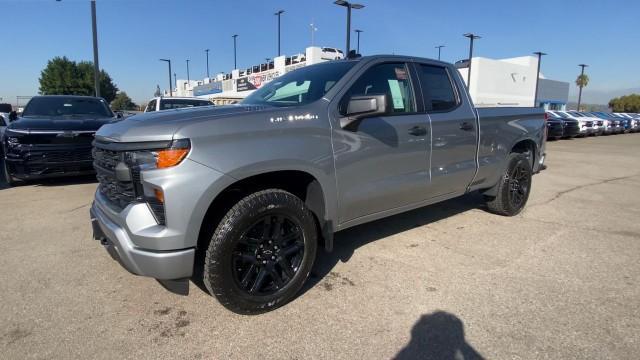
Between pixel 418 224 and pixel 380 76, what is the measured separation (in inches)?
81.8

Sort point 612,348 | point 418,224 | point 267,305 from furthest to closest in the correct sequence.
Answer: point 418,224, point 267,305, point 612,348

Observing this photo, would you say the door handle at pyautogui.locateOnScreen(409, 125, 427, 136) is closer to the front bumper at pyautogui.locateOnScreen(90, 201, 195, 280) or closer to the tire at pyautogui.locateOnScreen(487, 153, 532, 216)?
the tire at pyautogui.locateOnScreen(487, 153, 532, 216)

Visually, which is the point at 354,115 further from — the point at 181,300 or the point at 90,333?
the point at 90,333

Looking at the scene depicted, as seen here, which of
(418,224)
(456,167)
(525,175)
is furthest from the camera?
(525,175)

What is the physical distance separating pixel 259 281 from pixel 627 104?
90.7 metres

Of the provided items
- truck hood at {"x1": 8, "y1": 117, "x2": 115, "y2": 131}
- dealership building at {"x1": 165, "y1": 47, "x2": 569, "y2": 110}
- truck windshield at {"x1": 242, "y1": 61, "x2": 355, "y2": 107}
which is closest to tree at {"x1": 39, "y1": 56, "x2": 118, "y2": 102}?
dealership building at {"x1": 165, "y1": 47, "x2": 569, "y2": 110}

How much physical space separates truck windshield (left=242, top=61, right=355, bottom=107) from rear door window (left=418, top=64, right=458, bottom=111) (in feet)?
2.88

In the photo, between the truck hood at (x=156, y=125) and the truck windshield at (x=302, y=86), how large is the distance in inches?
23.3

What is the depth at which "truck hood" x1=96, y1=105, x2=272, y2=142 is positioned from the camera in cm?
238

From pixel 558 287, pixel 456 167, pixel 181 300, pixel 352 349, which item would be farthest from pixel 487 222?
pixel 181 300

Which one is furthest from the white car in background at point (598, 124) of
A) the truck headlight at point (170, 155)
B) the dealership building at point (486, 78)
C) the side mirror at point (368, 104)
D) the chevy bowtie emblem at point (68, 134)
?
the truck headlight at point (170, 155)

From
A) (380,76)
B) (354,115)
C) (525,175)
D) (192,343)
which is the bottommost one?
(192,343)

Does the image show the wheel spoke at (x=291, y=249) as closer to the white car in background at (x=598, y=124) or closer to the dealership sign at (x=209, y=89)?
the white car in background at (x=598, y=124)

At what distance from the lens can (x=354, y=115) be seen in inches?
119
